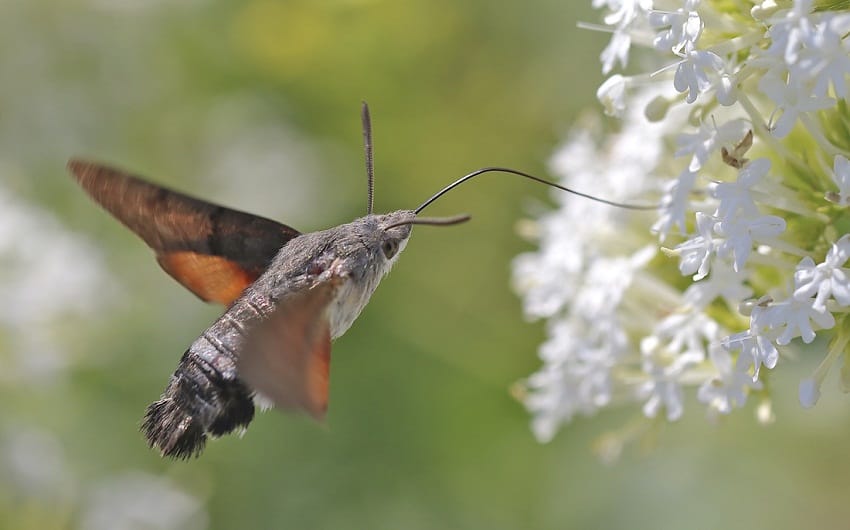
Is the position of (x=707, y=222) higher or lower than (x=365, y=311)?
higher

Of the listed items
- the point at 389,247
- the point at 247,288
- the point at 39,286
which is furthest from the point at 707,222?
the point at 39,286

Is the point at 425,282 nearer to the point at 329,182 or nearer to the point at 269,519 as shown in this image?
the point at 329,182

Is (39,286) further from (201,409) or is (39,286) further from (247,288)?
(201,409)

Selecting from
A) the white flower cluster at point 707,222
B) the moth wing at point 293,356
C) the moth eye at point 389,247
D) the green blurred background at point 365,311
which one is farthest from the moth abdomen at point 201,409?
the green blurred background at point 365,311

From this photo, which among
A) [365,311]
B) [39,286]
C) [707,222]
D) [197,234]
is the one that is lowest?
[365,311]

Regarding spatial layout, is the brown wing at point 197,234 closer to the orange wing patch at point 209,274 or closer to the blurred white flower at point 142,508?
the orange wing patch at point 209,274

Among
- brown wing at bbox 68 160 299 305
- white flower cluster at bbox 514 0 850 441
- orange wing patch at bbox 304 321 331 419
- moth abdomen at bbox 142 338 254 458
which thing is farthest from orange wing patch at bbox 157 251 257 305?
white flower cluster at bbox 514 0 850 441

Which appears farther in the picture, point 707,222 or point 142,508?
point 142,508
